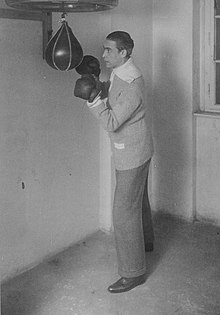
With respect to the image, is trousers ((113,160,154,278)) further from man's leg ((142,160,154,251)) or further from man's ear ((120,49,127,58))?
man's ear ((120,49,127,58))

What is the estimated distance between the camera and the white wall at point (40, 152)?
352cm

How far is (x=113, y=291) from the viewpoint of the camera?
11.6ft

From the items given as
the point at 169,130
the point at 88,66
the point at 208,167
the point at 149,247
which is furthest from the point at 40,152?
the point at 208,167

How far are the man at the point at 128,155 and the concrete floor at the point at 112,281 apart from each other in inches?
7.0

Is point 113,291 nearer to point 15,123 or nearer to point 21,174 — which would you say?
point 21,174

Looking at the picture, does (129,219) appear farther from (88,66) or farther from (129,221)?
(88,66)

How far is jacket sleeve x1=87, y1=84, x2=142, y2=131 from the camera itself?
3.32 meters

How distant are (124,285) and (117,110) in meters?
1.17

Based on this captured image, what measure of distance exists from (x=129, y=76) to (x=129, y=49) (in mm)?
197

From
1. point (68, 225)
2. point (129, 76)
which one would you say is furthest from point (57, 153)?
point (129, 76)

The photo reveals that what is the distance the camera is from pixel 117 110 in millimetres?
3326

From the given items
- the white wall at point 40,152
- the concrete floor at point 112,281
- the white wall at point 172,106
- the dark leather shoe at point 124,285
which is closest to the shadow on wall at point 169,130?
the white wall at point 172,106

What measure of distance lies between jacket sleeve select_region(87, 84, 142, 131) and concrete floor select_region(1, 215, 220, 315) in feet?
3.63

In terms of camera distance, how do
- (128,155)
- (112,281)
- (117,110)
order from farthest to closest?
1. (112,281)
2. (128,155)
3. (117,110)
